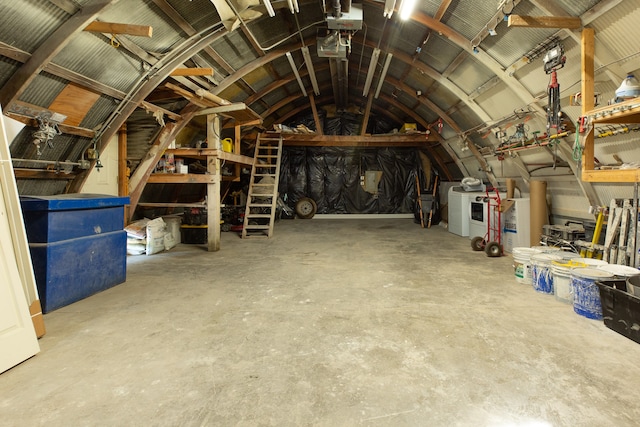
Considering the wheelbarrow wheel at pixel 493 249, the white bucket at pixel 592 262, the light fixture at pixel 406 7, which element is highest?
the light fixture at pixel 406 7

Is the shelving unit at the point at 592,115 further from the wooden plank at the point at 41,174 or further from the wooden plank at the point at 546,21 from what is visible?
the wooden plank at the point at 41,174

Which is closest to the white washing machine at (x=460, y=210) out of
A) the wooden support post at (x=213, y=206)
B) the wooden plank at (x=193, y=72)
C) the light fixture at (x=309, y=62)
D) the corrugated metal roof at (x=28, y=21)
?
the light fixture at (x=309, y=62)

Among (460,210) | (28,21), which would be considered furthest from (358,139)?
(28,21)

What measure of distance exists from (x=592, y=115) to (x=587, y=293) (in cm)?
152

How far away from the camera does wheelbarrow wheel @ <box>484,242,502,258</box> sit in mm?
4551

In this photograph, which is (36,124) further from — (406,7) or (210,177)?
(406,7)

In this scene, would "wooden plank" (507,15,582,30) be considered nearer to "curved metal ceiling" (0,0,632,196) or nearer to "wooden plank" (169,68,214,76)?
"curved metal ceiling" (0,0,632,196)

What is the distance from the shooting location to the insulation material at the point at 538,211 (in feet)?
15.1

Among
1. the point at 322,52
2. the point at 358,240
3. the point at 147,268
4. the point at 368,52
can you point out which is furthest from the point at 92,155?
the point at 368,52

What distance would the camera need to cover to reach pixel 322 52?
4.60m

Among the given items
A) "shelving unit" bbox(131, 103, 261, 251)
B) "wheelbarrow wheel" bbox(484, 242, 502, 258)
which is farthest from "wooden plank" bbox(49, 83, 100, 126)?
"wheelbarrow wheel" bbox(484, 242, 502, 258)

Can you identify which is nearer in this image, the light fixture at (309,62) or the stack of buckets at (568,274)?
the stack of buckets at (568,274)

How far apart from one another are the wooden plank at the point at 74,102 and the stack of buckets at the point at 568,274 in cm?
510

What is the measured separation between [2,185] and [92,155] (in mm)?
2001
